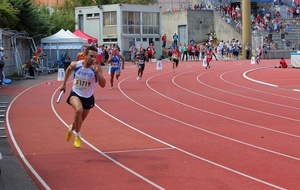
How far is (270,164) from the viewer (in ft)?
31.1

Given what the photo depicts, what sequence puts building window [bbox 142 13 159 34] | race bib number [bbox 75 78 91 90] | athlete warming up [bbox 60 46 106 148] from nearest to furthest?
athlete warming up [bbox 60 46 106 148] → race bib number [bbox 75 78 91 90] → building window [bbox 142 13 159 34]

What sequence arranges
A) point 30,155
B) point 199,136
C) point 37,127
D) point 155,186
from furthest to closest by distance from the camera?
point 37,127 → point 199,136 → point 30,155 → point 155,186

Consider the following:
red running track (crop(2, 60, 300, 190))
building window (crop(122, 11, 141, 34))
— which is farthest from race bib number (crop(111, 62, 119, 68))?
building window (crop(122, 11, 141, 34))

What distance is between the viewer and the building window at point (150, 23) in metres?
56.2

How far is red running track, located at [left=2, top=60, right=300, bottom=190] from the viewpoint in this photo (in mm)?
8500

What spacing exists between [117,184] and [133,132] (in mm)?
4784

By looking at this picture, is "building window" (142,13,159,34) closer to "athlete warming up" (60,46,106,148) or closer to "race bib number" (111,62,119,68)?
"race bib number" (111,62,119,68)

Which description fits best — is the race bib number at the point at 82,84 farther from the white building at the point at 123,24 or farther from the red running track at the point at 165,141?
the white building at the point at 123,24

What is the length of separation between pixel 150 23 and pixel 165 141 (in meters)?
45.8

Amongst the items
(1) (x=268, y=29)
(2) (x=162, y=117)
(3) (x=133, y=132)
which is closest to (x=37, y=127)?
(3) (x=133, y=132)

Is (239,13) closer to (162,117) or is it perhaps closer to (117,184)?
(162,117)

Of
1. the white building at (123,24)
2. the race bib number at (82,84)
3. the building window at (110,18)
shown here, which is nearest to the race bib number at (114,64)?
the race bib number at (82,84)

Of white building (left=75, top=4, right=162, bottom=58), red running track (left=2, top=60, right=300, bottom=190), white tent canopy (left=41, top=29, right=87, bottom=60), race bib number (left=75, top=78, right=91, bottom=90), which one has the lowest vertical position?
red running track (left=2, top=60, right=300, bottom=190)

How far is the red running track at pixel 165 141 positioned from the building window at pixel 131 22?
108ft
